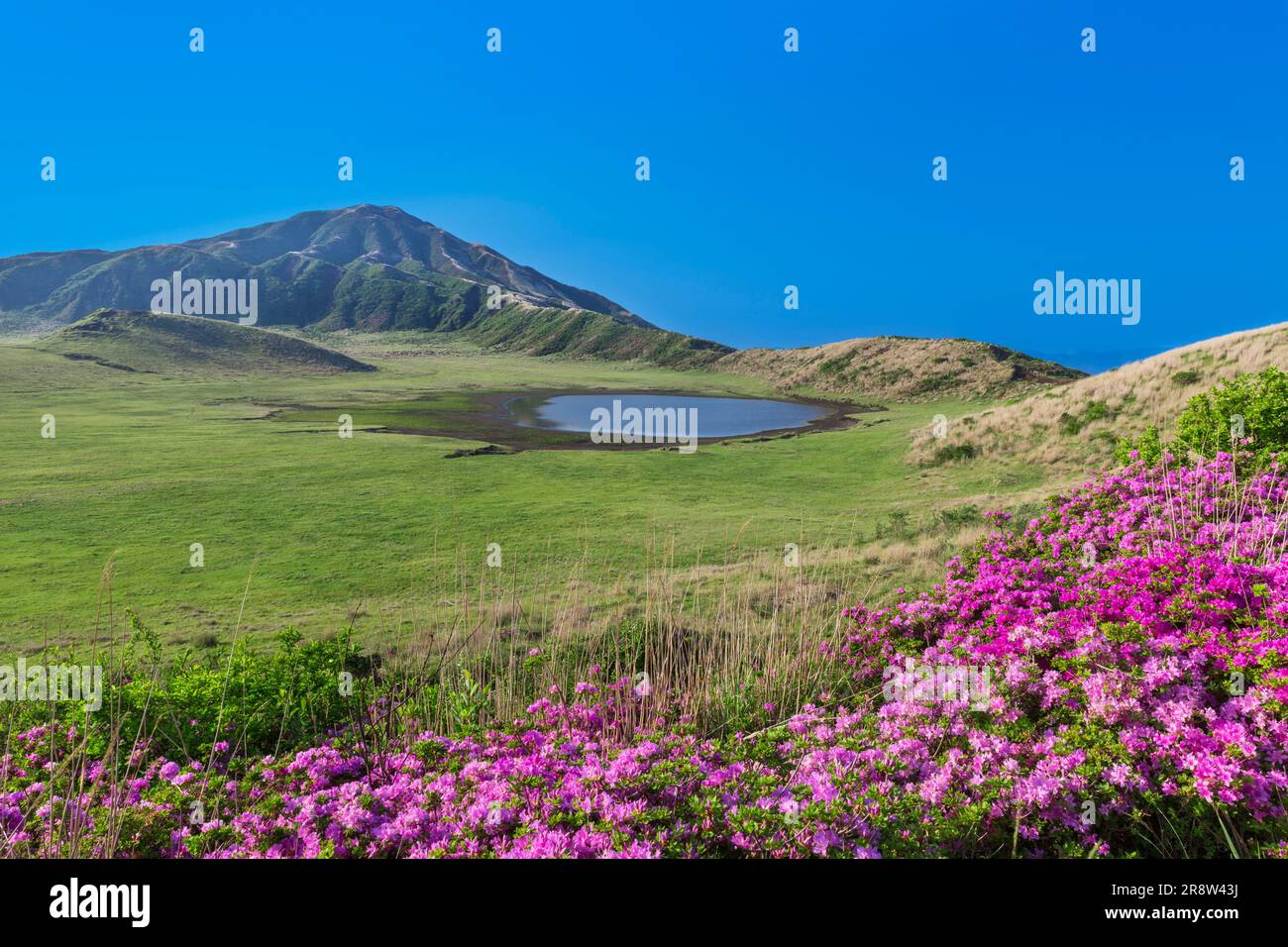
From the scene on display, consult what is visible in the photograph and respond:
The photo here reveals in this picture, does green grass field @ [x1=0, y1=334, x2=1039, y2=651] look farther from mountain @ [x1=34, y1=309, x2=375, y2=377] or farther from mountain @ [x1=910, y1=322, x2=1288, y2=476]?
mountain @ [x1=34, y1=309, x2=375, y2=377]

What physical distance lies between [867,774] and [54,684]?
6864mm

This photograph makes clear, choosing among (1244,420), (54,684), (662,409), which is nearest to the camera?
(54,684)

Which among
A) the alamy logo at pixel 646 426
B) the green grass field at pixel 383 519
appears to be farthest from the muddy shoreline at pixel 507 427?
the green grass field at pixel 383 519

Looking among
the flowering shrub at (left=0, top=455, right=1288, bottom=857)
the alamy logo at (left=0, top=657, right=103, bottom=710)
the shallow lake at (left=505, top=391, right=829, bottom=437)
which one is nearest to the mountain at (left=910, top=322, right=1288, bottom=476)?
the shallow lake at (left=505, top=391, right=829, bottom=437)

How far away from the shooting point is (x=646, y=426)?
1527 inches

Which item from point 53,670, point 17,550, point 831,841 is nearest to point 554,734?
point 831,841

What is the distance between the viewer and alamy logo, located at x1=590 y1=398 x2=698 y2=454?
3109cm

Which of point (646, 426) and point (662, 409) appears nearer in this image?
point (646, 426)

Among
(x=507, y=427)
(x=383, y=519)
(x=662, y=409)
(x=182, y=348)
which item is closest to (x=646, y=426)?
(x=507, y=427)

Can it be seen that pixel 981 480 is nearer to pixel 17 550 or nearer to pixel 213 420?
pixel 17 550

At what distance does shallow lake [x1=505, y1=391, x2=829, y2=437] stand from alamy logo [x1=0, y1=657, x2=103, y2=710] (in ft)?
93.6
